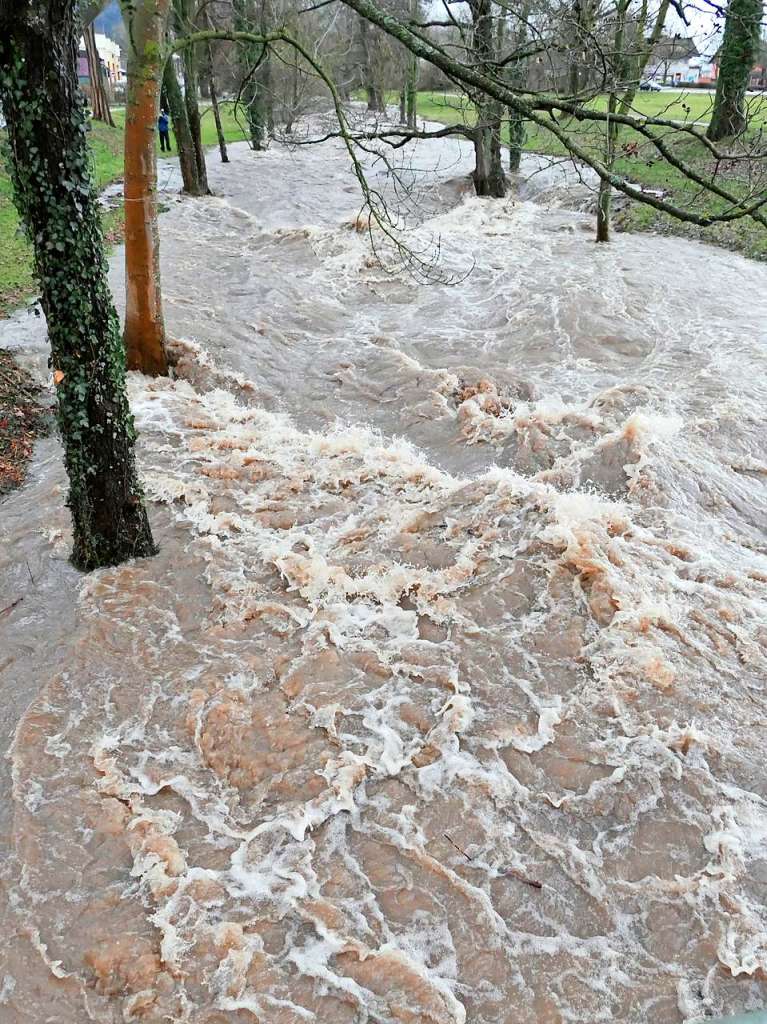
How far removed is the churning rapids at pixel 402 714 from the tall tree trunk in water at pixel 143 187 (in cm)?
65

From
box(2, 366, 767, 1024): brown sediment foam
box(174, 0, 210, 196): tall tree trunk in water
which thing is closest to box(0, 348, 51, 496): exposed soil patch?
box(2, 366, 767, 1024): brown sediment foam

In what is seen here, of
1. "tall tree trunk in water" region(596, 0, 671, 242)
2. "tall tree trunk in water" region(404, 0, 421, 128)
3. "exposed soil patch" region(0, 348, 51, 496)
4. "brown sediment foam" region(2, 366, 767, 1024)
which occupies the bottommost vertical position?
"brown sediment foam" region(2, 366, 767, 1024)

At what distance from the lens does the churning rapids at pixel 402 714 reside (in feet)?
12.3

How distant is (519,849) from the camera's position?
427 cm

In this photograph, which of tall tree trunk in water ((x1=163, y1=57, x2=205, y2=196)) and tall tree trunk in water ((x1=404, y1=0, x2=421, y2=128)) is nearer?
tall tree trunk in water ((x1=404, y1=0, x2=421, y2=128))

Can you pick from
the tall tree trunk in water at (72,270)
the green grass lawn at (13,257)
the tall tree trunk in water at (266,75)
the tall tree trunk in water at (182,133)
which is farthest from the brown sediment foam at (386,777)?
the tall tree trunk in water at (182,133)

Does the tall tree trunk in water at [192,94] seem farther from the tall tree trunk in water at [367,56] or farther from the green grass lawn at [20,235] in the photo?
the tall tree trunk in water at [367,56]

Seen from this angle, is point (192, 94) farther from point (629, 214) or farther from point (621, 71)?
point (621, 71)

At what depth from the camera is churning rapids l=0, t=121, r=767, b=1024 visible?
3.75 metres

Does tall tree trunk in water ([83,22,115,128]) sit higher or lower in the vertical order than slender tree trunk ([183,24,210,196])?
higher

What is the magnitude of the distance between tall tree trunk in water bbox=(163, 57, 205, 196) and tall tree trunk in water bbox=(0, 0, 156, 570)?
566 inches

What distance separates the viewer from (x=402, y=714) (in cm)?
505

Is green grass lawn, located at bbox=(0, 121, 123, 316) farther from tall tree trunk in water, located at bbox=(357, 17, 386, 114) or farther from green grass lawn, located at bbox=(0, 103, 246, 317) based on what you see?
tall tree trunk in water, located at bbox=(357, 17, 386, 114)

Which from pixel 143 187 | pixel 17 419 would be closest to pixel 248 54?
pixel 143 187
